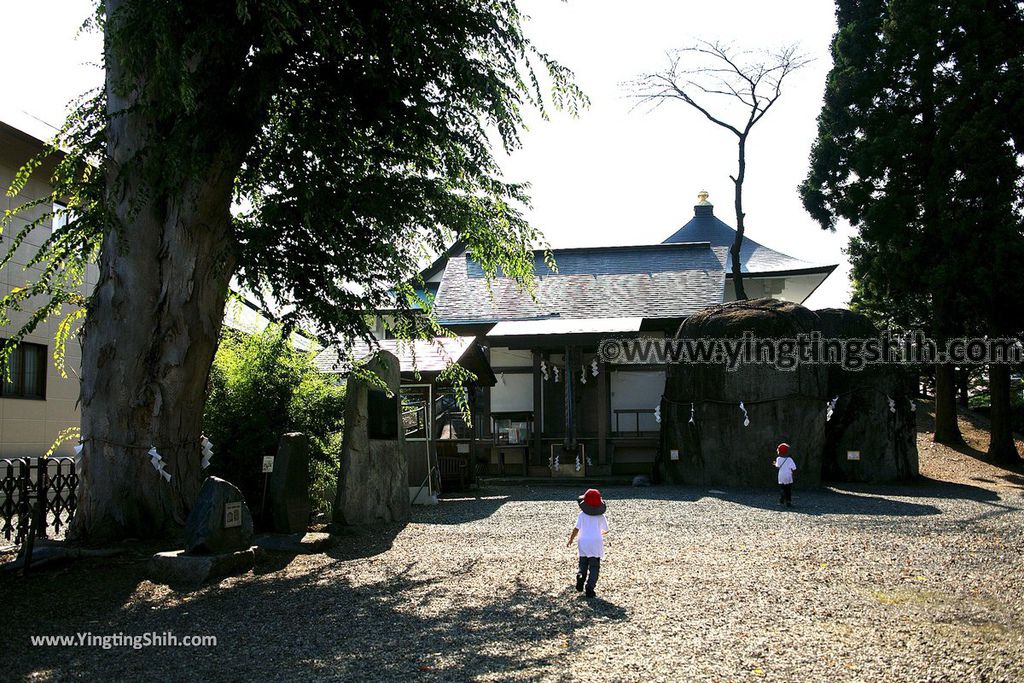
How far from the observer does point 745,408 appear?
58.4ft

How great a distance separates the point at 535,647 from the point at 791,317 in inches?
557

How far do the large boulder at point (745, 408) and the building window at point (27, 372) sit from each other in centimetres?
1338

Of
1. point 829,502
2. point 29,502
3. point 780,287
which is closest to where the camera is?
point 29,502

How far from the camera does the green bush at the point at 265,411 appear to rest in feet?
39.4

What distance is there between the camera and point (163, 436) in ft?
30.4

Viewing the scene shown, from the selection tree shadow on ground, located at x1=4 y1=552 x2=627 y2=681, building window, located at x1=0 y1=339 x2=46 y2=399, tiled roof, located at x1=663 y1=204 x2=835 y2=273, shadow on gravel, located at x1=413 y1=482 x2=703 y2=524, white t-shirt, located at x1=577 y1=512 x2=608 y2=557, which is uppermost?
tiled roof, located at x1=663 y1=204 x2=835 y2=273

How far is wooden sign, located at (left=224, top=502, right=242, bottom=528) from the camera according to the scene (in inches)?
328

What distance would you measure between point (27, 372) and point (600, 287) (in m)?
15.8

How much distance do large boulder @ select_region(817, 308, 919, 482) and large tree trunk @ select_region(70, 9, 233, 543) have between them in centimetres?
1394

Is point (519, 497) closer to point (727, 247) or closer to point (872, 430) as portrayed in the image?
point (872, 430)

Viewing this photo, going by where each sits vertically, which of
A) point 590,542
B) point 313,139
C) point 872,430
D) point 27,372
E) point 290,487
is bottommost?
point 590,542

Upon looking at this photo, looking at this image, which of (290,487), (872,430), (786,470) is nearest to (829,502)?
(786,470)

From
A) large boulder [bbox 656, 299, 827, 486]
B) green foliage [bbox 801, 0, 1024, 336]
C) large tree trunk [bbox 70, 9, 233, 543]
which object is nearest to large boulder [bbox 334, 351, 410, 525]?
large tree trunk [bbox 70, 9, 233, 543]

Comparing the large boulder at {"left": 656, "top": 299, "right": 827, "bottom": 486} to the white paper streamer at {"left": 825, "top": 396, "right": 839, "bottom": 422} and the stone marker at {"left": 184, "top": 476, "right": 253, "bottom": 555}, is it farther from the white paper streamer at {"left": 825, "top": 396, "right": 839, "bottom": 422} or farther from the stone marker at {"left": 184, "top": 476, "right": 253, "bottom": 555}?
the stone marker at {"left": 184, "top": 476, "right": 253, "bottom": 555}
